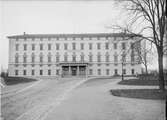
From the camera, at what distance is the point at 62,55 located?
154 feet

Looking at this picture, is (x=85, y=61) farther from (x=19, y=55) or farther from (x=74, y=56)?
(x=19, y=55)

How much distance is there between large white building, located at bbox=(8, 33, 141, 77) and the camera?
→ 153 feet

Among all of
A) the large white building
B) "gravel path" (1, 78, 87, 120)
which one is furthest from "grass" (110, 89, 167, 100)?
the large white building

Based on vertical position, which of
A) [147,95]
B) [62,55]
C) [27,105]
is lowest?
[27,105]

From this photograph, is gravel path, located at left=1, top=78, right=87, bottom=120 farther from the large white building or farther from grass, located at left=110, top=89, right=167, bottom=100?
the large white building

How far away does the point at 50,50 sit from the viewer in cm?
4728

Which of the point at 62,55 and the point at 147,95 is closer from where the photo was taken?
the point at 147,95

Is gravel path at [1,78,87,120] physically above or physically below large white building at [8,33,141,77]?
below

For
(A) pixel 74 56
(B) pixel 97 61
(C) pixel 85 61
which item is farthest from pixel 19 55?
(B) pixel 97 61

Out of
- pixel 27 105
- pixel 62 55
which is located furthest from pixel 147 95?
pixel 62 55

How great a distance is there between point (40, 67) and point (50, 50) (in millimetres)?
6739

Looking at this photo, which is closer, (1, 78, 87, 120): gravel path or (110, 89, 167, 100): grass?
(1, 78, 87, 120): gravel path

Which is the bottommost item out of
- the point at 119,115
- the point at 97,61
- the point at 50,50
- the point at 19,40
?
the point at 119,115

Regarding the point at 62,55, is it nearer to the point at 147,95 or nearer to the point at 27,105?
the point at 27,105
